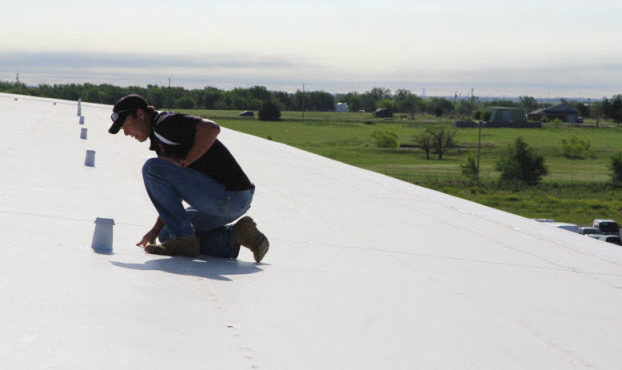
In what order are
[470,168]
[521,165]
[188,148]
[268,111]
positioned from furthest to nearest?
[268,111], [470,168], [521,165], [188,148]

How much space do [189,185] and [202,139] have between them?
12.7 inches

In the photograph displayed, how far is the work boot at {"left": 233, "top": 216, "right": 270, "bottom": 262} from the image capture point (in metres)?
4.70

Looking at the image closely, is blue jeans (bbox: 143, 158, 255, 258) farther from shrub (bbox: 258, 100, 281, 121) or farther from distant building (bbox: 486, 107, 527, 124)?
distant building (bbox: 486, 107, 527, 124)

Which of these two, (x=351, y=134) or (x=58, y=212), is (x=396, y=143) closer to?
(x=351, y=134)

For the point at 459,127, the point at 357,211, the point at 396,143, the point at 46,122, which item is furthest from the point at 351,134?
the point at 357,211

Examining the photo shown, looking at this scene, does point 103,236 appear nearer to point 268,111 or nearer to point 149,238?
point 149,238

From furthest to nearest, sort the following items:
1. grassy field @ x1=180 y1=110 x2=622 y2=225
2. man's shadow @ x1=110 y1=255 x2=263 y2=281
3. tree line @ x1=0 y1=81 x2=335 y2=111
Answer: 1. grassy field @ x1=180 y1=110 x2=622 y2=225
2. tree line @ x1=0 y1=81 x2=335 y2=111
3. man's shadow @ x1=110 y1=255 x2=263 y2=281

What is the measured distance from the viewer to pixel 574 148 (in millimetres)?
102125

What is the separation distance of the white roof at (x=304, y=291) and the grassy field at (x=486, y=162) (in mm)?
40965

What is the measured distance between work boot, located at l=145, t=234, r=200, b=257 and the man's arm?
0.45 metres

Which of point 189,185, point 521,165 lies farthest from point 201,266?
point 521,165

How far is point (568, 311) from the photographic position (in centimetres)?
440

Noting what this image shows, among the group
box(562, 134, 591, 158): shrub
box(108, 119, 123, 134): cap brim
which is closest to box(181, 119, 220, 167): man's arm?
box(108, 119, 123, 134): cap brim

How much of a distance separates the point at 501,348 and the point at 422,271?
5.52ft
